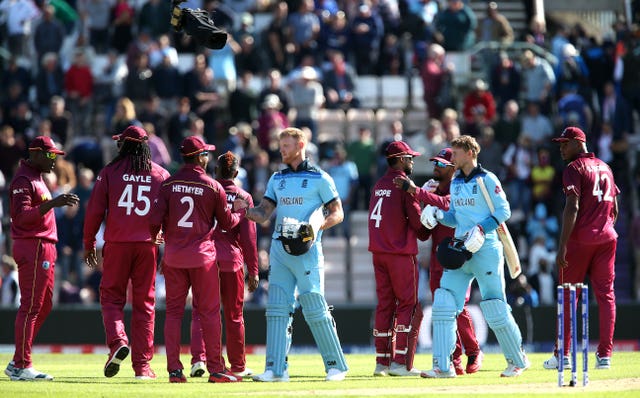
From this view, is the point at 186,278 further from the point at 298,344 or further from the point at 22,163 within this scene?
the point at 298,344

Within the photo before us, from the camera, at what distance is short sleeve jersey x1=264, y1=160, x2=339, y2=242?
14.5 metres

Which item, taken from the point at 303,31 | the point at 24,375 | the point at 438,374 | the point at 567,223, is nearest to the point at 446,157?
the point at 567,223

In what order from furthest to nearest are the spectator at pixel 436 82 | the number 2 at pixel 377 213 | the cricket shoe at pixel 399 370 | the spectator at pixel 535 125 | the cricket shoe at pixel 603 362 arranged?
the spectator at pixel 436 82
the spectator at pixel 535 125
the cricket shoe at pixel 603 362
the number 2 at pixel 377 213
the cricket shoe at pixel 399 370

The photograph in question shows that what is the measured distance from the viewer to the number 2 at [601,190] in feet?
52.6

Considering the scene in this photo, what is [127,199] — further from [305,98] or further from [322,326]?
[305,98]

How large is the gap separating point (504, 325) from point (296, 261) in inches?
88.7

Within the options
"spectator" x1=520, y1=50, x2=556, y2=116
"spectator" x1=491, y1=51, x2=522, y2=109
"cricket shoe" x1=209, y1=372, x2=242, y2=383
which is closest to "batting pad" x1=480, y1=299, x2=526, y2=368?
"cricket shoe" x1=209, y1=372, x2=242, y2=383

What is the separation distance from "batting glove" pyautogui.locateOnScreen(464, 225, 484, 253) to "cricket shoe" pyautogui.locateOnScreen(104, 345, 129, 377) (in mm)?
3634

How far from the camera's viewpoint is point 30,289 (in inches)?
591

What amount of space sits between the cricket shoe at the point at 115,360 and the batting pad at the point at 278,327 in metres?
1.48

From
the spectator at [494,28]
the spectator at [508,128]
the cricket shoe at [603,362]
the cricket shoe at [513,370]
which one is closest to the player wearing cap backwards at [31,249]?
the cricket shoe at [513,370]

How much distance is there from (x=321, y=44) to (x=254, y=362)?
38.2 ft

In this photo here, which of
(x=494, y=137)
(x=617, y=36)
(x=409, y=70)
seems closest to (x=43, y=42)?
(x=409, y=70)

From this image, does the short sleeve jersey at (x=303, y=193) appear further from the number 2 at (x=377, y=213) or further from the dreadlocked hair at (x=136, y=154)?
the dreadlocked hair at (x=136, y=154)
